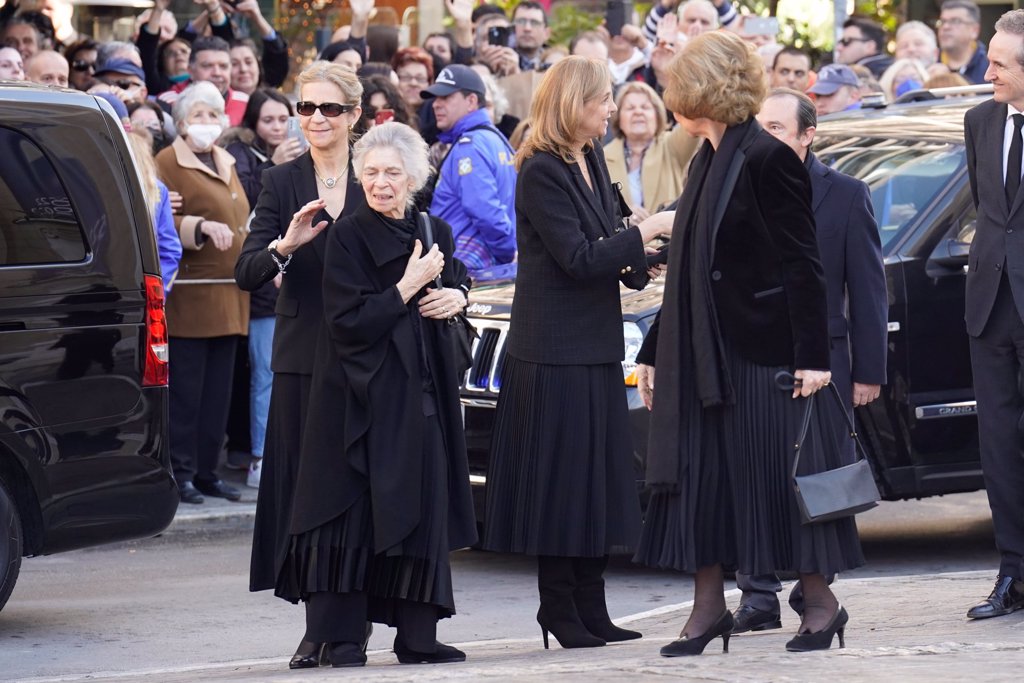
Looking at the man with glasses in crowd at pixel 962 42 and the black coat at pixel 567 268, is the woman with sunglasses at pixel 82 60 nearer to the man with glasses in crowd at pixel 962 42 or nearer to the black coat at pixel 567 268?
the man with glasses in crowd at pixel 962 42

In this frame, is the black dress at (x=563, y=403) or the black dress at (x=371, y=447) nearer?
the black dress at (x=371, y=447)

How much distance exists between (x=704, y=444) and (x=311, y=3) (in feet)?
50.5

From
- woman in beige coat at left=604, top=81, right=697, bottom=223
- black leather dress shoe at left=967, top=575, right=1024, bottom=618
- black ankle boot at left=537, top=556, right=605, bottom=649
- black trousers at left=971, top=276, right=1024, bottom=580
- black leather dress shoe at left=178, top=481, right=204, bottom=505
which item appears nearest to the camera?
black ankle boot at left=537, top=556, right=605, bottom=649

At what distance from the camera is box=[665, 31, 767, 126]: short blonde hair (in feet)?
17.9

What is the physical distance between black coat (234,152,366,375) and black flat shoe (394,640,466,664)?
1.02m

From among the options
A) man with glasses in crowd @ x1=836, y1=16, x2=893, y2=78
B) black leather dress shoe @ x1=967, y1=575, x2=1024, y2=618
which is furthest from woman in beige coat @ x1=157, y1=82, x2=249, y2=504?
man with glasses in crowd @ x1=836, y1=16, x2=893, y2=78

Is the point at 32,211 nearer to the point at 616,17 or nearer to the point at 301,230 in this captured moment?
Answer: the point at 301,230

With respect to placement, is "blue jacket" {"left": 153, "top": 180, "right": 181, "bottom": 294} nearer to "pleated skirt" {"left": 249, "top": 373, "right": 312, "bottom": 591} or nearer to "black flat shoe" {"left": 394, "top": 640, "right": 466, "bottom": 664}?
"pleated skirt" {"left": 249, "top": 373, "right": 312, "bottom": 591}

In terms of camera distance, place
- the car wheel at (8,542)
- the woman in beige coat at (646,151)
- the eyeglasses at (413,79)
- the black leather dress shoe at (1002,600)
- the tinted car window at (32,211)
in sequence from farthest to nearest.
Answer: the eyeglasses at (413,79) → the woman in beige coat at (646,151) → the tinted car window at (32,211) → the car wheel at (8,542) → the black leather dress shoe at (1002,600)

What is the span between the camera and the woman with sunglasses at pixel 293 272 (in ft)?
20.6

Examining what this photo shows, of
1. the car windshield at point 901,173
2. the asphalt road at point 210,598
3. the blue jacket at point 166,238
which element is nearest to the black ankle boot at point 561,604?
the asphalt road at point 210,598

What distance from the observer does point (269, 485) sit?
6363 mm

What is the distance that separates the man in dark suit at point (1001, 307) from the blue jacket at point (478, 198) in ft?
11.8

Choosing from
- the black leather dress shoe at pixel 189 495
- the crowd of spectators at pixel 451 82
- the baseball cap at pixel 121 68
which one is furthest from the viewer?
the baseball cap at pixel 121 68
